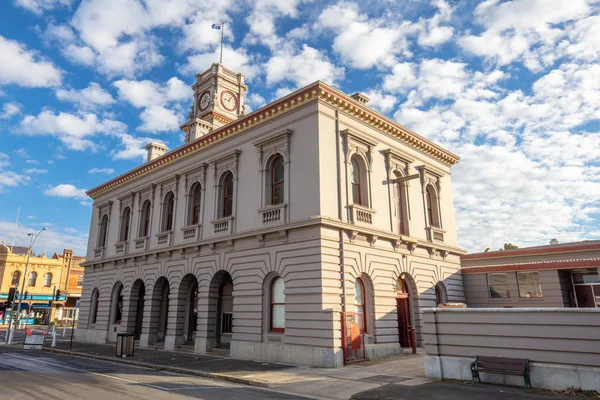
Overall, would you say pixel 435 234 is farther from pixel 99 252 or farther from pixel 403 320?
pixel 99 252

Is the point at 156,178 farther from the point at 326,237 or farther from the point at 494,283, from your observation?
the point at 494,283

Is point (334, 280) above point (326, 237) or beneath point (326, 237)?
beneath

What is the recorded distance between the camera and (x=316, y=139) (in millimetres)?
18594

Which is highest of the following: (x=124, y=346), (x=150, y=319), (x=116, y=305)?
(x=116, y=305)

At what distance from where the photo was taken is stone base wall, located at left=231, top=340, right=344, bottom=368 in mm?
16094

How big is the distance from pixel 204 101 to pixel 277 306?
23141 millimetres

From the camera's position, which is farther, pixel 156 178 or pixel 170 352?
pixel 156 178

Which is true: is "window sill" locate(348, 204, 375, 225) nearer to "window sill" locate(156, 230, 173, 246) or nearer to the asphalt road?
the asphalt road

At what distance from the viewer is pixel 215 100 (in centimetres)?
3491

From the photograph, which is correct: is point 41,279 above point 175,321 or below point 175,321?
above

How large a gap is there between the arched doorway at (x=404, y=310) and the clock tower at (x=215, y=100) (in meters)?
19.9

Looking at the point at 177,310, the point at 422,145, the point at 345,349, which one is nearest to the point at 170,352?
the point at 177,310

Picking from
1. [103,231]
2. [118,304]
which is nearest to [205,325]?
[118,304]

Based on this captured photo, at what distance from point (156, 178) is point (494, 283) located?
23159 millimetres
